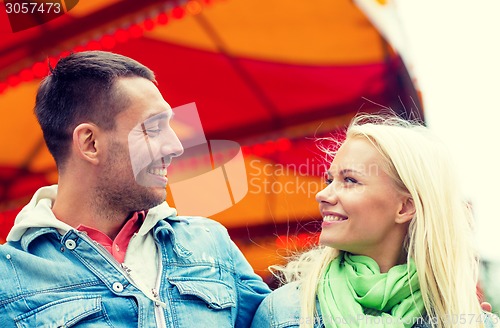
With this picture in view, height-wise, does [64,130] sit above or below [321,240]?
above

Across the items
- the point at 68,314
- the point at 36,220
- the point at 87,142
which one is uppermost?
the point at 87,142

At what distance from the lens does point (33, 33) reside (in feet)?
11.6

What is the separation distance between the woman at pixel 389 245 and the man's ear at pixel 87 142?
703 millimetres

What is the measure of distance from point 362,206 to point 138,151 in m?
0.71

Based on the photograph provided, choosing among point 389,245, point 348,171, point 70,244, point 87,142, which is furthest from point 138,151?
point 389,245

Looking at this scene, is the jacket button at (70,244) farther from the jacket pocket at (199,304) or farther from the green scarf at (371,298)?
the green scarf at (371,298)

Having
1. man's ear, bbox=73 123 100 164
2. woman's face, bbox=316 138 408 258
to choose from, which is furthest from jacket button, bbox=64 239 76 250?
woman's face, bbox=316 138 408 258

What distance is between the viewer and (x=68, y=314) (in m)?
1.98

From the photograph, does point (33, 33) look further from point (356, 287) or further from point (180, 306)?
point (356, 287)

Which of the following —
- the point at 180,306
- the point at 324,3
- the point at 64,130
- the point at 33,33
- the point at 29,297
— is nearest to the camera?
the point at 29,297

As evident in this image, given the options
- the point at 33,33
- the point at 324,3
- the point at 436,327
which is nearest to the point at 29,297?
the point at 436,327

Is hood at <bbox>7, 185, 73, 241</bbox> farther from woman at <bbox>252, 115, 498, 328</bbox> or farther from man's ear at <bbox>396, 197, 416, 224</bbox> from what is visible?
man's ear at <bbox>396, 197, 416, 224</bbox>

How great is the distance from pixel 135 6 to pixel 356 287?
6.83 feet

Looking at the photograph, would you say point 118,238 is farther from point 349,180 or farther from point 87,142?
point 349,180
